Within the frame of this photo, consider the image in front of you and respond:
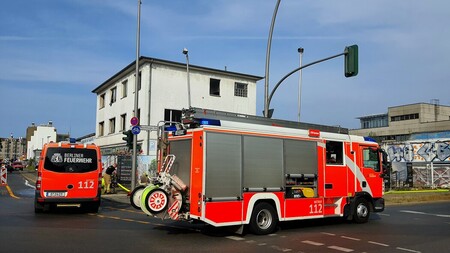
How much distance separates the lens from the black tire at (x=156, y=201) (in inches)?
356

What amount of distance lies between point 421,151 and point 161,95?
24971mm

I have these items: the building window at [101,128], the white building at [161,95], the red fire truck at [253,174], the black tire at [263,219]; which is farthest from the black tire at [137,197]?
the building window at [101,128]

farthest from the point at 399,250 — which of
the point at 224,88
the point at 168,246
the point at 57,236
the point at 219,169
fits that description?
the point at 224,88

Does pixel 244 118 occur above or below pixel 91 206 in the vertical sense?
above

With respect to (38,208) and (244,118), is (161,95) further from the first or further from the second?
(244,118)

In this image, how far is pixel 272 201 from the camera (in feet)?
33.2

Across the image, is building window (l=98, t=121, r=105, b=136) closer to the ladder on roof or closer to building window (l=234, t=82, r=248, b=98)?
building window (l=234, t=82, r=248, b=98)

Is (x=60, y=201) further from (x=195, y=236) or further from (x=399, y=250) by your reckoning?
(x=399, y=250)

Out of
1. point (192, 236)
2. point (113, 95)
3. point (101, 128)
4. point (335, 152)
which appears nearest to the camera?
point (192, 236)

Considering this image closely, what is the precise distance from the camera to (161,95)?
3209 centimetres

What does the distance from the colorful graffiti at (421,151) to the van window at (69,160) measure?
33473 mm

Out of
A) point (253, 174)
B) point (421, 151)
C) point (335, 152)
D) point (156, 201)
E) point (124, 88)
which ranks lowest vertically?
point (156, 201)

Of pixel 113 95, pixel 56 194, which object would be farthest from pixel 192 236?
pixel 113 95

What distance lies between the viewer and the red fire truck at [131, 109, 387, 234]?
359 inches
